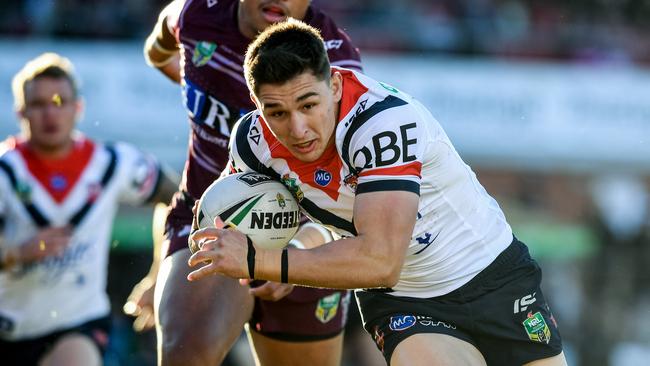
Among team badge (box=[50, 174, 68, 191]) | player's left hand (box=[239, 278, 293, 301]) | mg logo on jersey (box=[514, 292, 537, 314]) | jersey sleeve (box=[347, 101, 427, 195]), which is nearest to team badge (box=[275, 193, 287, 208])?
jersey sleeve (box=[347, 101, 427, 195])

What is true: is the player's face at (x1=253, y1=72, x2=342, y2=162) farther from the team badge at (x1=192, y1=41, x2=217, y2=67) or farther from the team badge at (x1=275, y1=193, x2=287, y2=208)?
the team badge at (x1=192, y1=41, x2=217, y2=67)

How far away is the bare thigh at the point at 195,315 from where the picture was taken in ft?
16.7

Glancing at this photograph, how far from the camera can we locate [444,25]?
1633 cm

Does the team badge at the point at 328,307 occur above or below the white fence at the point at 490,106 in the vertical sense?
above

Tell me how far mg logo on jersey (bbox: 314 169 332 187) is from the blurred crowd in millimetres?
10711

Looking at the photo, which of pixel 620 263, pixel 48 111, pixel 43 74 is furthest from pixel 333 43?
pixel 620 263

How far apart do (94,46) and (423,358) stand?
1100 cm

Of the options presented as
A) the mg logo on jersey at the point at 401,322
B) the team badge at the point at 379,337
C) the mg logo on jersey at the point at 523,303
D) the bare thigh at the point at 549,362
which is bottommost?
the bare thigh at the point at 549,362

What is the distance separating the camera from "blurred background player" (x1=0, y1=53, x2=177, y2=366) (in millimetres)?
7094

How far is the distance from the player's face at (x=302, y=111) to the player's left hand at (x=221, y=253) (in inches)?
17.2

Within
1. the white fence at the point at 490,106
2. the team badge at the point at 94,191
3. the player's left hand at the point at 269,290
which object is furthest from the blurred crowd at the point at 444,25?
the player's left hand at the point at 269,290

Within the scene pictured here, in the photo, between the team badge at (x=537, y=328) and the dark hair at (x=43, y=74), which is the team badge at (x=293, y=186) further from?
the dark hair at (x=43, y=74)

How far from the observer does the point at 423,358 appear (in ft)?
14.6

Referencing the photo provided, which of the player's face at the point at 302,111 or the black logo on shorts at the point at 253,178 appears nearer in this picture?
the player's face at the point at 302,111
